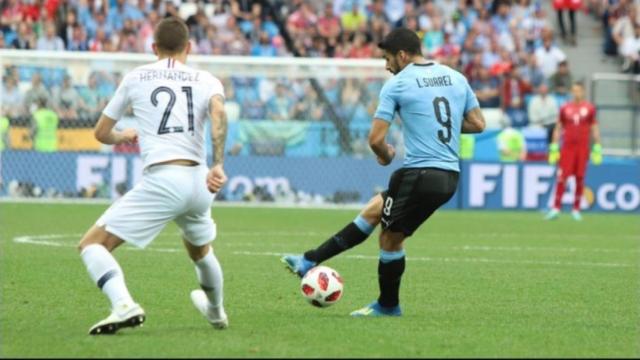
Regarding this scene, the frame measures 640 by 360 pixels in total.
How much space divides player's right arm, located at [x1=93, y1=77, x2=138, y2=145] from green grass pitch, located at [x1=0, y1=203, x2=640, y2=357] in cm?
123

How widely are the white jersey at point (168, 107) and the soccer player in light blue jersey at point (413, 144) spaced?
1723mm

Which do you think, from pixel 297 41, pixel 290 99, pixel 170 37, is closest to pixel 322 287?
pixel 170 37

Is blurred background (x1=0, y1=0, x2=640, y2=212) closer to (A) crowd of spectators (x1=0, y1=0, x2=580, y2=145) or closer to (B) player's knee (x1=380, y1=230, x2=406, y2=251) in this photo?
(A) crowd of spectators (x1=0, y1=0, x2=580, y2=145)

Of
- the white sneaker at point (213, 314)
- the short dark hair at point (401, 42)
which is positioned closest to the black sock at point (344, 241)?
the short dark hair at point (401, 42)

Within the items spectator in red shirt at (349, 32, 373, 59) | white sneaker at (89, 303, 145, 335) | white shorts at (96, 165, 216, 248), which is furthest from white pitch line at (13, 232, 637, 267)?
spectator in red shirt at (349, 32, 373, 59)

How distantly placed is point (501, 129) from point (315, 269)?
17735 millimetres

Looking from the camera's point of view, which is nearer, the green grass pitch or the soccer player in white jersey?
the green grass pitch

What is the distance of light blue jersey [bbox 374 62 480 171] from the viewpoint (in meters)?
10.5

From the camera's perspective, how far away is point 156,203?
9.01 meters

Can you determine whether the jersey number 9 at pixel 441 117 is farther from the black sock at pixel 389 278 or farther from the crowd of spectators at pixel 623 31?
the crowd of spectators at pixel 623 31

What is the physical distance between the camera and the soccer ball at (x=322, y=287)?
10.9m

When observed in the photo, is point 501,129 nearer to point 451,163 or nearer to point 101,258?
point 451,163

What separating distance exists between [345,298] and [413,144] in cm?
185

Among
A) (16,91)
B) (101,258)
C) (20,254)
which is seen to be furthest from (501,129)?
(101,258)
